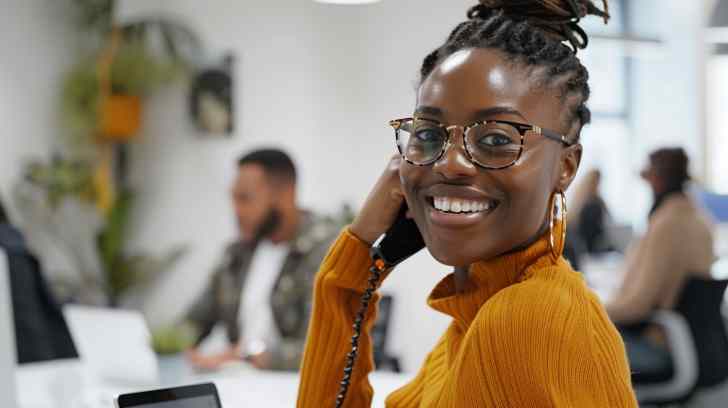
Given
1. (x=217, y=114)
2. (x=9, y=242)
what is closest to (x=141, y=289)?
(x=217, y=114)

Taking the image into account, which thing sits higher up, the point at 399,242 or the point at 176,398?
the point at 399,242

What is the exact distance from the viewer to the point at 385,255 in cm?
108

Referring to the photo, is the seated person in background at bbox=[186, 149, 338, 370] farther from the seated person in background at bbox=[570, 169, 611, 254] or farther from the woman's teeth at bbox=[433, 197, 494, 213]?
the seated person in background at bbox=[570, 169, 611, 254]

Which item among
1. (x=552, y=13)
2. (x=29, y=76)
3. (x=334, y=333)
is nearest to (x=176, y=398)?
(x=334, y=333)

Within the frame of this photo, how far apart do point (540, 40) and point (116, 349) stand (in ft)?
3.74

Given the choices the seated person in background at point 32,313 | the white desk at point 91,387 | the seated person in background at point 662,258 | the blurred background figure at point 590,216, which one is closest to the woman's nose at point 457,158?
the white desk at point 91,387

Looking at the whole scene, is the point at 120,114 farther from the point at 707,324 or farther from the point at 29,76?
the point at 707,324

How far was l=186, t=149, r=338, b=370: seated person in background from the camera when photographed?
2.79 m

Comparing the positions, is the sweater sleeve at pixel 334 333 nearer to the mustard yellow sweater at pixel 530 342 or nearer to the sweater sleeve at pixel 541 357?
the mustard yellow sweater at pixel 530 342

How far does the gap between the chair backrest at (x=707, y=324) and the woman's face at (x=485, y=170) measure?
2.48m

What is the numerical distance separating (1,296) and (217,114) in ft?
13.9

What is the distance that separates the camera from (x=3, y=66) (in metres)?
5.51

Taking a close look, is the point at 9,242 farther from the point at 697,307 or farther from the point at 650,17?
the point at 650,17

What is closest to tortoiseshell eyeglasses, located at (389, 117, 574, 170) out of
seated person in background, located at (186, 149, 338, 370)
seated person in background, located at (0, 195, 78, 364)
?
seated person in background, located at (0, 195, 78, 364)
